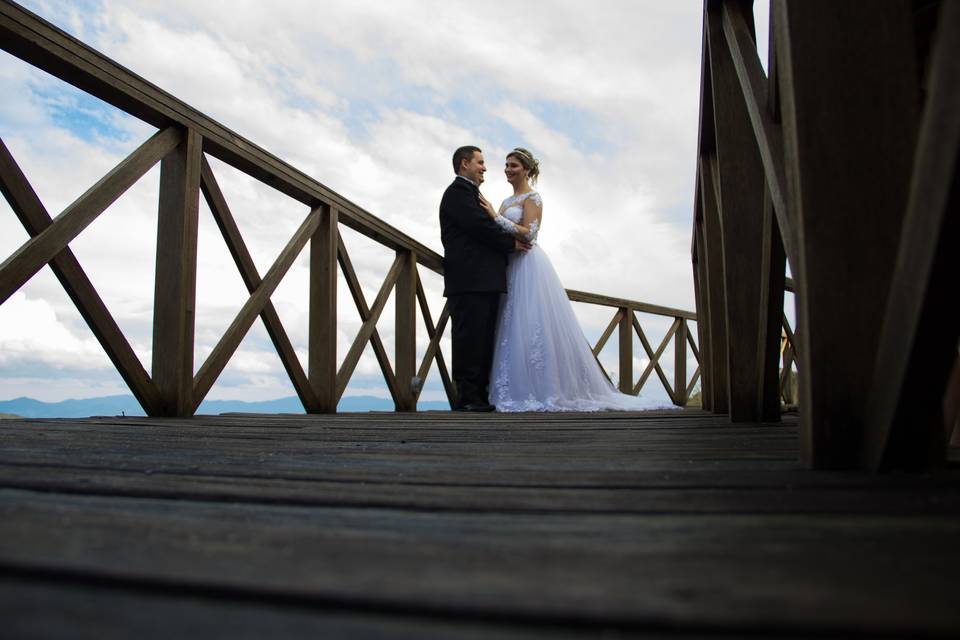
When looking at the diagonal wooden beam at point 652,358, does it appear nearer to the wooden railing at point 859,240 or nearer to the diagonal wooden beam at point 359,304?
the diagonal wooden beam at point 359,304

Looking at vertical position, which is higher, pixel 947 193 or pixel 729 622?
pixel 947 193

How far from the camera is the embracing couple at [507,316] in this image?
403 centimetres

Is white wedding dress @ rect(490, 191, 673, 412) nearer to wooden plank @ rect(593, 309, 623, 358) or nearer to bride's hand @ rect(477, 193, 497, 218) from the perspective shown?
bride's hand @ rect(477, 193, 497, 218)

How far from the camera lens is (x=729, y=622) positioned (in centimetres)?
35

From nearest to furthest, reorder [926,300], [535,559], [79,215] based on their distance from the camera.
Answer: [535,559], [926,300], [79,215]

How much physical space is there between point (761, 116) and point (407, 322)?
3276mm

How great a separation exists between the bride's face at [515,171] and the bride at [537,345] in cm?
22

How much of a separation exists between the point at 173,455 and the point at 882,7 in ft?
3.92

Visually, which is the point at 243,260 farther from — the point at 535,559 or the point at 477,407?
the point at 535,559

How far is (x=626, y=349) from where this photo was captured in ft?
22.3

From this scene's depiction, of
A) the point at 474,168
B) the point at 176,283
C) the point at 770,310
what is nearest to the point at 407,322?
the point at 474,168

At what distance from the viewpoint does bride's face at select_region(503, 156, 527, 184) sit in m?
4.71

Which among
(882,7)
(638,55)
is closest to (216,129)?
(882,7)

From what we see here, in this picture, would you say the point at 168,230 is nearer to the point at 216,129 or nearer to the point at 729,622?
the point at 216,129
